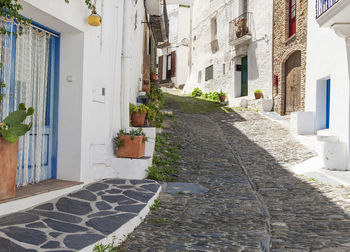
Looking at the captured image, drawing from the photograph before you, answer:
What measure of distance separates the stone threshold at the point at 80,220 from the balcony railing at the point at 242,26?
14.5m

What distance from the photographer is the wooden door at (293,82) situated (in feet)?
41.3

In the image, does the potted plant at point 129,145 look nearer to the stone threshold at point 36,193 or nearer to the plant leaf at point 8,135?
the stone threshold at point 36,193

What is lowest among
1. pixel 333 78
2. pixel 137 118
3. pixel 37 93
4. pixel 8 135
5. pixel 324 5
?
pixel 8 135

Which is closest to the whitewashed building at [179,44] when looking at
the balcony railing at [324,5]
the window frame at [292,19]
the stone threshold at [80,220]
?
the window frame at [292,19]

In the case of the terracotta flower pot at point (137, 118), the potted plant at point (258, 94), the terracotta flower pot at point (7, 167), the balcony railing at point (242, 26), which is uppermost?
the balcony railing at point (242, 26)

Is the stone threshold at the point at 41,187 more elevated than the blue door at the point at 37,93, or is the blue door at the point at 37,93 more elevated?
the blue door at the point at 37,93

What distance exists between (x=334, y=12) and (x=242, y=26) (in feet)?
35.6

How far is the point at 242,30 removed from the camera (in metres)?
17.5

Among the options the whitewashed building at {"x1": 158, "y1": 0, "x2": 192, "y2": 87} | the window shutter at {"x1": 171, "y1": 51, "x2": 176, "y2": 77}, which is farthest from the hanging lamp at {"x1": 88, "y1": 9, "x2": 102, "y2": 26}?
the window shutter at {"x1": 171, "y1": 51, "x2": 176, "y2": 77}

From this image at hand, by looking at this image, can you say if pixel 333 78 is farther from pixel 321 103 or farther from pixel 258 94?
pixel 258 94

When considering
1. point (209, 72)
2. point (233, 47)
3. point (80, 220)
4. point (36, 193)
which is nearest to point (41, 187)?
point (36, 193)

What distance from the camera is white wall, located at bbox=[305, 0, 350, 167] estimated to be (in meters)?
7.46

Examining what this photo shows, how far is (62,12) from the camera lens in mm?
4320

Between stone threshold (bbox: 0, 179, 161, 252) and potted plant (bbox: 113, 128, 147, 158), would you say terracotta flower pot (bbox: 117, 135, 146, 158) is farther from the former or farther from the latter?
stone threshold (bbox: 0, 179, 161, 252)
